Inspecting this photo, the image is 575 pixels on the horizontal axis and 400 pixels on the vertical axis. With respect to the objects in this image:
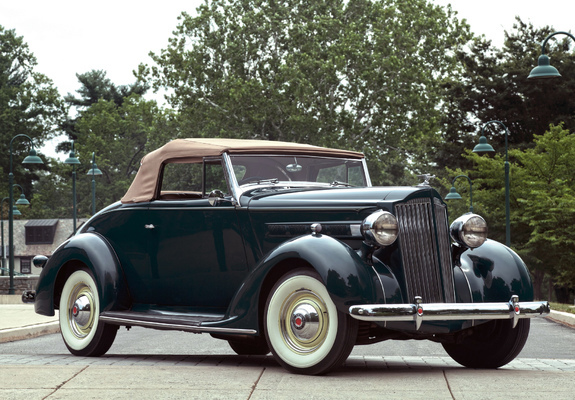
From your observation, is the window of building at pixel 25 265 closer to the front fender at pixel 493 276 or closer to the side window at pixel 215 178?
the side window at pixel 215 178

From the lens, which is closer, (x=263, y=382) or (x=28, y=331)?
(x=263, y=382)

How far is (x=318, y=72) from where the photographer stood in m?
46.0

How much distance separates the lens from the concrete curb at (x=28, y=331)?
13.0 metres

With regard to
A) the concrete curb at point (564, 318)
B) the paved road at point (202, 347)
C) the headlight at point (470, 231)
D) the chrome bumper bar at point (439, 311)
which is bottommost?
the concrete curb at point (564, 318)

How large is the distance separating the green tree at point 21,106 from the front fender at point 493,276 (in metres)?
65.2

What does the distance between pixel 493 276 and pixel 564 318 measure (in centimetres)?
1160

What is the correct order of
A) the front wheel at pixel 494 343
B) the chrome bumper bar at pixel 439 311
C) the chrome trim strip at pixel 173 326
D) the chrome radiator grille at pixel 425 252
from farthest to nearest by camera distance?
the front wheel at pixel 494 343 → the chrome trim strip at pixel 173 326 → the chrome radiator grille at pixel 425 252 → the chrome bumper bar at pixel 439 311

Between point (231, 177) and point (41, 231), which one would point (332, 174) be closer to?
point (231, 177)

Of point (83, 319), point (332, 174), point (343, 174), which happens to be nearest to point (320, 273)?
point (332, 174)

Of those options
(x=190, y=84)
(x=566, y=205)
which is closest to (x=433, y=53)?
(x=190, y=84)

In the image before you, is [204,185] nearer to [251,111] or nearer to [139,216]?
[139,216]

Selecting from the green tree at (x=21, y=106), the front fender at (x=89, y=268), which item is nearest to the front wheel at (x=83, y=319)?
the front fender at (x=89, y=268)

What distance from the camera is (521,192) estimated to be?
116 feet

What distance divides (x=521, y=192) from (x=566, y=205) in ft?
10.6
